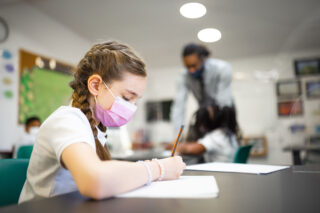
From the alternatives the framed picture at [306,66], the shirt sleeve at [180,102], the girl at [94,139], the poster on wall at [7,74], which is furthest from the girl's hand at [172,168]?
the framed picture at [306,66]

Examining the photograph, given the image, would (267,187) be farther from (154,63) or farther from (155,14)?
(154,63)

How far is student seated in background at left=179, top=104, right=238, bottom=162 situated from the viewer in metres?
1.73

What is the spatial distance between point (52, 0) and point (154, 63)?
84.5 inches

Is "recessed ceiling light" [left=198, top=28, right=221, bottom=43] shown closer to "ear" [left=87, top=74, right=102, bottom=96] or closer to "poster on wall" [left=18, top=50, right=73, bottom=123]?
"ear" [left=87, top=74, right=102, bottom=96]

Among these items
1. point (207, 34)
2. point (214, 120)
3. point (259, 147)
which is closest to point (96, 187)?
point (214, 120)

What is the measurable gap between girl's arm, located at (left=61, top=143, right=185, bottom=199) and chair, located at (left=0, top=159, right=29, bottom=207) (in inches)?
10.3

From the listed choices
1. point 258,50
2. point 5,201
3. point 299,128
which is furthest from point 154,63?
point 5,201

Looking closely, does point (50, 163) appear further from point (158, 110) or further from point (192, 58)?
point (158, 110)

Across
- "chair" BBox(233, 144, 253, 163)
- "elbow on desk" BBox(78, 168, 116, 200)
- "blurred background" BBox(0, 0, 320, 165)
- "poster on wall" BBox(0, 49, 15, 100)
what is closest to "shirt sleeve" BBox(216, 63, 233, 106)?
"blurred background" BBox(0, 0, 320, 165)

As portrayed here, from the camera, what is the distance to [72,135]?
0.57m

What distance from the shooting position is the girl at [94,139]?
512 mm

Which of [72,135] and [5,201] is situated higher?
[72,135]

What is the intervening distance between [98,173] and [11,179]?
0.38 metres

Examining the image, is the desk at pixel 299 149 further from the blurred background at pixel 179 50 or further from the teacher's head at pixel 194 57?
the teacher's head at pixel 194 57
